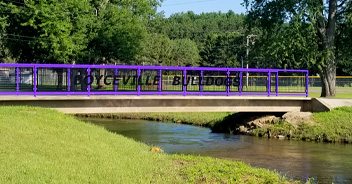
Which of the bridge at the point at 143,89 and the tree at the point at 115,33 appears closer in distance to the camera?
the bridge at the point at 143,89

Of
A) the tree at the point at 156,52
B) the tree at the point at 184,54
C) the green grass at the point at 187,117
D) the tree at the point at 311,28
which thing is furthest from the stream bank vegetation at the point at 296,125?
the tree at the point at 184,54

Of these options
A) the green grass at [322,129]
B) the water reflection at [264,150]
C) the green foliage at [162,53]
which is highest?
the green foliage at [162,53]

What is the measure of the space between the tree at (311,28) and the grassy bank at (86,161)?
19.3 metres

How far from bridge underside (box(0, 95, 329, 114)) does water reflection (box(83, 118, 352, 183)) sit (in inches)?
72.2

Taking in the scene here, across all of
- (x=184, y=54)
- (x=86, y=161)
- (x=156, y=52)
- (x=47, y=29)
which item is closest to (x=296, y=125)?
(x=86, y=161)

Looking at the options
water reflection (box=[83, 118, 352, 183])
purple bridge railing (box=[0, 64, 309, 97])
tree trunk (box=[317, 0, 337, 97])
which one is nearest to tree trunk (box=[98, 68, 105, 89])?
purple bridge railing (box=[0, 64, 309, 97])

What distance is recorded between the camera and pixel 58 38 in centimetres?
3809

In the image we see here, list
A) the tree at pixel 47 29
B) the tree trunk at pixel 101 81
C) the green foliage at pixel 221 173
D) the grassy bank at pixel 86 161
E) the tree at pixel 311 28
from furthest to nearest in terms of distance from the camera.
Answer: the tree at pixel 47 29 → the tree at pixel 311 28 → the tree trunk at pixel 101 81 → the green foliage at pixel 221 173 → the grassy bank at pixel 86 161

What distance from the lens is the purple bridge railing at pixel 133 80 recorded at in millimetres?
24062

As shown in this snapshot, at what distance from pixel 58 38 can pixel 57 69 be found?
13.9m

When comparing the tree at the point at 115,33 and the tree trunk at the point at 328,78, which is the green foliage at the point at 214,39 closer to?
the tree at the point at 115,33

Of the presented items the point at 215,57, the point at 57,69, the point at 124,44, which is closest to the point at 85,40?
the point at 124,44

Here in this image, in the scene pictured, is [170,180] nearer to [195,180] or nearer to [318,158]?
[195,180]

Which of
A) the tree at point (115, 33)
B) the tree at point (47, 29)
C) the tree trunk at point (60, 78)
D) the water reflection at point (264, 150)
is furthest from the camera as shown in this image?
the tree at point (115, 33)
